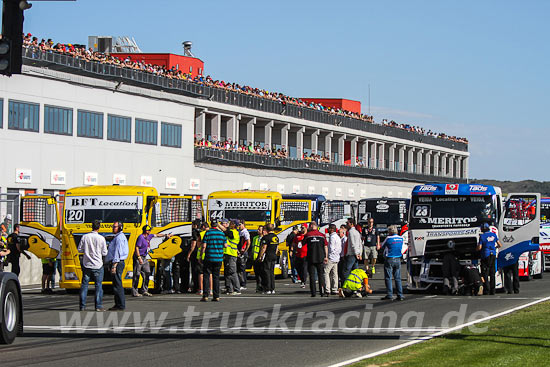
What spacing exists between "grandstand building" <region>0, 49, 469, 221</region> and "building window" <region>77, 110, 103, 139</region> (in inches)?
2.0

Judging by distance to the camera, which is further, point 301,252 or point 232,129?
point 232,129

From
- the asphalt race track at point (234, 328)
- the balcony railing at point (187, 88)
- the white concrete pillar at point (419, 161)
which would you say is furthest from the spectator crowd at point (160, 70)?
the asphalt race track at point (234, 328)

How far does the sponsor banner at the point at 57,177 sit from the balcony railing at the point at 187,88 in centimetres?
502

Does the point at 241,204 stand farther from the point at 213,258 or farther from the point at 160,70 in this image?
the point at 160,70

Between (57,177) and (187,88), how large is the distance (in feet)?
45.6

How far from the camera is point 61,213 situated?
87.9 feet

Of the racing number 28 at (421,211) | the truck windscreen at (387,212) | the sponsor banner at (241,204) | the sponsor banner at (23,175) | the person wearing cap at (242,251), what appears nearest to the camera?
the racing number 28 at (421,211)

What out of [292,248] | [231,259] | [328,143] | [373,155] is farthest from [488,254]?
[373,155]

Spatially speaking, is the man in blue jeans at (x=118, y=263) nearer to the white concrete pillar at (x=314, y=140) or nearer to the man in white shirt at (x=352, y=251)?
the man in white shirt at (x=352, y=251)

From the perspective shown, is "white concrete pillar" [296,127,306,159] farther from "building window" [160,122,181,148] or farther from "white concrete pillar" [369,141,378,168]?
Answer: "building window" [160,122,181,148]

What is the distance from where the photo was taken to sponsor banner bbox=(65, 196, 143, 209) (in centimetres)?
2645

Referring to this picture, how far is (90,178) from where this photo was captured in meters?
51.8

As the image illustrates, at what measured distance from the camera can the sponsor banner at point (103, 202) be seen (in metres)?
26.5

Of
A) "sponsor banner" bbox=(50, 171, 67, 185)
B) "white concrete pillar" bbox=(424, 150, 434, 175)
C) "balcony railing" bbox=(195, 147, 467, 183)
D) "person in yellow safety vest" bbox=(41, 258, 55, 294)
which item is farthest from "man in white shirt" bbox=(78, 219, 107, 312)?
"white concrete pillar" bbox=(424, 150, 434, 175)
